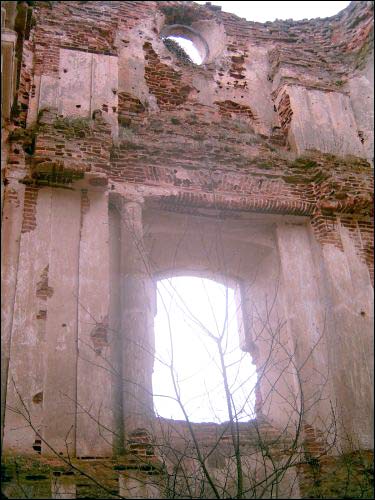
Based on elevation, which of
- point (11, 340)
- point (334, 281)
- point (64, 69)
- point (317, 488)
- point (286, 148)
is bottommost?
point (317, 488)

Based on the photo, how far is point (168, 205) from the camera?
8695 millimetres

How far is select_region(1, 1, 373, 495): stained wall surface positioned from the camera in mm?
7059

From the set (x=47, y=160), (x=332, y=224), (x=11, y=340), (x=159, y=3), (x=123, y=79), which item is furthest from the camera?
(x=159, y=3)

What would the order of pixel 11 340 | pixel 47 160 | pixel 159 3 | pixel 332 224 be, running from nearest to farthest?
pixel 11 340
pixel 47 160
pixel 332 224
pixel 159 3

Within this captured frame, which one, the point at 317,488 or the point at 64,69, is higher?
the point at 64,69

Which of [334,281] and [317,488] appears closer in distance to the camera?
[317,488]

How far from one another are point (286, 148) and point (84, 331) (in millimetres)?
4617

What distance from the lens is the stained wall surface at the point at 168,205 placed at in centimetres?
706

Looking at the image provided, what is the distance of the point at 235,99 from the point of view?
34.8 ft

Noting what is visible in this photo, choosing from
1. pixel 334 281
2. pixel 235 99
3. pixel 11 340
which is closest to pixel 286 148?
pixel 235 99

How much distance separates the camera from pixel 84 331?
7.18 metres

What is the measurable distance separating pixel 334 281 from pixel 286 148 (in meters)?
2.54

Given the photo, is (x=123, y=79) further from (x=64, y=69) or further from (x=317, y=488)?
(x=317, y=488)

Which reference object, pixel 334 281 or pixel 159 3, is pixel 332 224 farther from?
pixel 159 3
